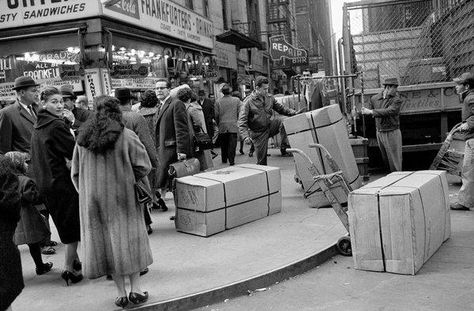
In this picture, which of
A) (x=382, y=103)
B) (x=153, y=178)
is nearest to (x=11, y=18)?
(x=153, y=178)

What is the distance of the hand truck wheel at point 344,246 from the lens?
5.63 m

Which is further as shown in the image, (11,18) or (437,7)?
(11,18)

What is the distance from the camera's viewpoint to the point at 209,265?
5355mm

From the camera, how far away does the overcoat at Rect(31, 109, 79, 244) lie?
4.97m

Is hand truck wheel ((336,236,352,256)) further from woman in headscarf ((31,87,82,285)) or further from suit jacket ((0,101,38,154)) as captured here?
suit jacket ((0,101,38,154))

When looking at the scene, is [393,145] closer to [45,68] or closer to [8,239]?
[8,239]

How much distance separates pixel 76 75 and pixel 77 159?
27.6 feet

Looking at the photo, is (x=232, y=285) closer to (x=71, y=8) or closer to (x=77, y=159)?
(x=77, y=159)

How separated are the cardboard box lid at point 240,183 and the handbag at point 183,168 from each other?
0.20 m

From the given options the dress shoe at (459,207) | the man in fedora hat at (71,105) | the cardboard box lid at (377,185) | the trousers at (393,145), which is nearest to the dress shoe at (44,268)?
the man in fedora hat at (71,105)

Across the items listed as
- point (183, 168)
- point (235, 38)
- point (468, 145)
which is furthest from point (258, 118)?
point (235, 38)

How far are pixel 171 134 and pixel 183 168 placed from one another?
1.87ft

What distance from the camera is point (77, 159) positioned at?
443 cm

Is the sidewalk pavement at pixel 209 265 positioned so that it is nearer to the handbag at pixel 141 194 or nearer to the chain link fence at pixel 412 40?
the handbag at pixel 141 194
